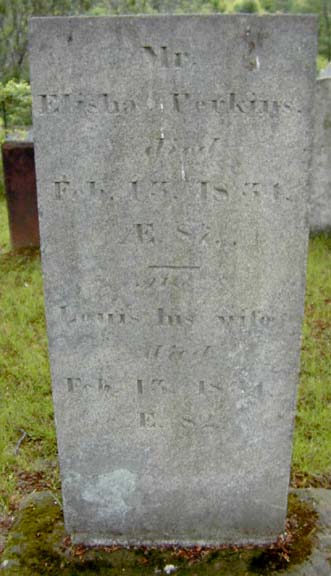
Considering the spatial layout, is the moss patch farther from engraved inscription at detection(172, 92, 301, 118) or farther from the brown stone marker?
the brown stone marker

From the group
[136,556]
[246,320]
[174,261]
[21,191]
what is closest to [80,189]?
[174,261]

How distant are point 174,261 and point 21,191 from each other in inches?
197

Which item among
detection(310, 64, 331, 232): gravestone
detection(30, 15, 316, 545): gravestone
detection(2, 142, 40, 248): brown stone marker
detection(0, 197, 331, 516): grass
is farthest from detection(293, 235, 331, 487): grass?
detection(2, 142, 40, 248): brown stone marker

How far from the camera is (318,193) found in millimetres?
7367

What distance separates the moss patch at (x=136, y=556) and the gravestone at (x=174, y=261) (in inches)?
3.0

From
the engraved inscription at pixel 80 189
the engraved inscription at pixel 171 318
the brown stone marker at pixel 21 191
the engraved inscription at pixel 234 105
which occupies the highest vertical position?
the engraved inscription at pixel 234 105

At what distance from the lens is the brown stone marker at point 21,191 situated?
271 inches

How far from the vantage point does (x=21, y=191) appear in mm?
6961

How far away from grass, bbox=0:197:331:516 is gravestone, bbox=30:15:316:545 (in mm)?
883

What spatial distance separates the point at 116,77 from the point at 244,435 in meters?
1.55

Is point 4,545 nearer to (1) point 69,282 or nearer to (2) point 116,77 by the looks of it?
(1) point 69,282

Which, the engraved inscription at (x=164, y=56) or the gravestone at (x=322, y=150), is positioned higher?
the engraved inscription at (x=164, y=56)

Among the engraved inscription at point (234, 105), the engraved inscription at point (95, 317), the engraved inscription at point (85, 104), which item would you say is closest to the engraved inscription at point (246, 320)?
the engraved inscription at point (95, 317)

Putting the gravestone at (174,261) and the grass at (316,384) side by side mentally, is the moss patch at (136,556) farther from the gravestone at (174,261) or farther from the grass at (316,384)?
the grass at (316,384)
